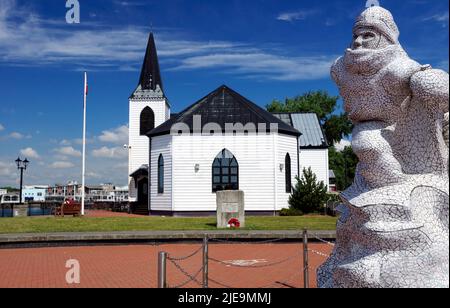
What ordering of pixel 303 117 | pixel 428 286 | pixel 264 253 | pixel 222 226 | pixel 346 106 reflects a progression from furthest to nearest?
pixel 303 117, pixel 222 226, pixel 264 253, pixel 346 106, pixel 428 286

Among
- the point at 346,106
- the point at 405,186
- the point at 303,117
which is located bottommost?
the point at 405,186

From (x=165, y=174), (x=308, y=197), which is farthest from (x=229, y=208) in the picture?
(x=165, y=174)

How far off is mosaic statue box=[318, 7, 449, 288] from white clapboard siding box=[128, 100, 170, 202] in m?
43.6

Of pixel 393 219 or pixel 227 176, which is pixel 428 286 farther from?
pixel 227 176

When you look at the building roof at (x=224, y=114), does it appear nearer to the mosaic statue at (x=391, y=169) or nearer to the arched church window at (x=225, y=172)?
the arched church window at (x=225, y=172)

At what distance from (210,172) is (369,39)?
2425 centimetres

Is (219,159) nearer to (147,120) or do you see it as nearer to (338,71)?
(147,120)

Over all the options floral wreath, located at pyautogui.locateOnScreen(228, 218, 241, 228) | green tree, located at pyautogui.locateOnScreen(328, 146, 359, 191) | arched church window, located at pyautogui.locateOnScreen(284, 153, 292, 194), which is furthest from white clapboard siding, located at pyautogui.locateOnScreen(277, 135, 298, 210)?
green tree, located at pyautogui.locateOnScreen(328, 146, 359, 191)

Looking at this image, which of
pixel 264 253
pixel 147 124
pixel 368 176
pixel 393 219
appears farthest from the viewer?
pixel 147 124

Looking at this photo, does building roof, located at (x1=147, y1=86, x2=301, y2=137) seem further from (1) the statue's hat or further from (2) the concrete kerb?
(1) the statue's hat

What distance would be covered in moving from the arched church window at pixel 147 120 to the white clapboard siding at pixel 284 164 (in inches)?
854

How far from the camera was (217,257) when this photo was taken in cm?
1286
